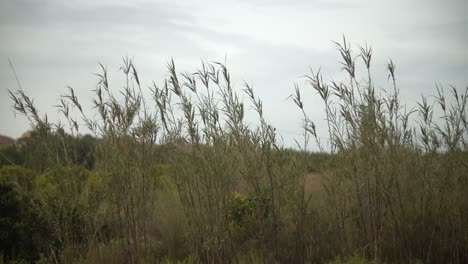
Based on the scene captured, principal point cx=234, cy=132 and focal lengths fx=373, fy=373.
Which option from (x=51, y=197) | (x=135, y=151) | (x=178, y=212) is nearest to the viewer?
(x=135, y=151)

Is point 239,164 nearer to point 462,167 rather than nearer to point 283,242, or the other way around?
point 283,242

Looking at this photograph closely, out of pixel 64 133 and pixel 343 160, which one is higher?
pixel 64 133

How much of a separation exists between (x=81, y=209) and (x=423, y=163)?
14.0 feet

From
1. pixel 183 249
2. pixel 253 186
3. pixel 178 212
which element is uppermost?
pixel 253 186

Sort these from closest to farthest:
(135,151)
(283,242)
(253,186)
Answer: (135,151)
(253,186)
(283,242)

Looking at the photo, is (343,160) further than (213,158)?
Yes

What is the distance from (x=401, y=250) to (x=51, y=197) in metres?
4.36

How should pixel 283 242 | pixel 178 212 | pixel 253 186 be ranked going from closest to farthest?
pixel 253 186 < pixel 283 242 < pixel 178 212

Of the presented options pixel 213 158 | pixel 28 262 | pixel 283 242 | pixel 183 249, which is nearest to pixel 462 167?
pixel 283 242

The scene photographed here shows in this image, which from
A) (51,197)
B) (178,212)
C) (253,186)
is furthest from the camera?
(178,212)

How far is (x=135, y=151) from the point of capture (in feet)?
13.6

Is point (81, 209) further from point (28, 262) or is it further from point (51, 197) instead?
point (28, 262)

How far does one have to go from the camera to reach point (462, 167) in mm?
4648

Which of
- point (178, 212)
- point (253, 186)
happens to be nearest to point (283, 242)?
point (253, 186)
